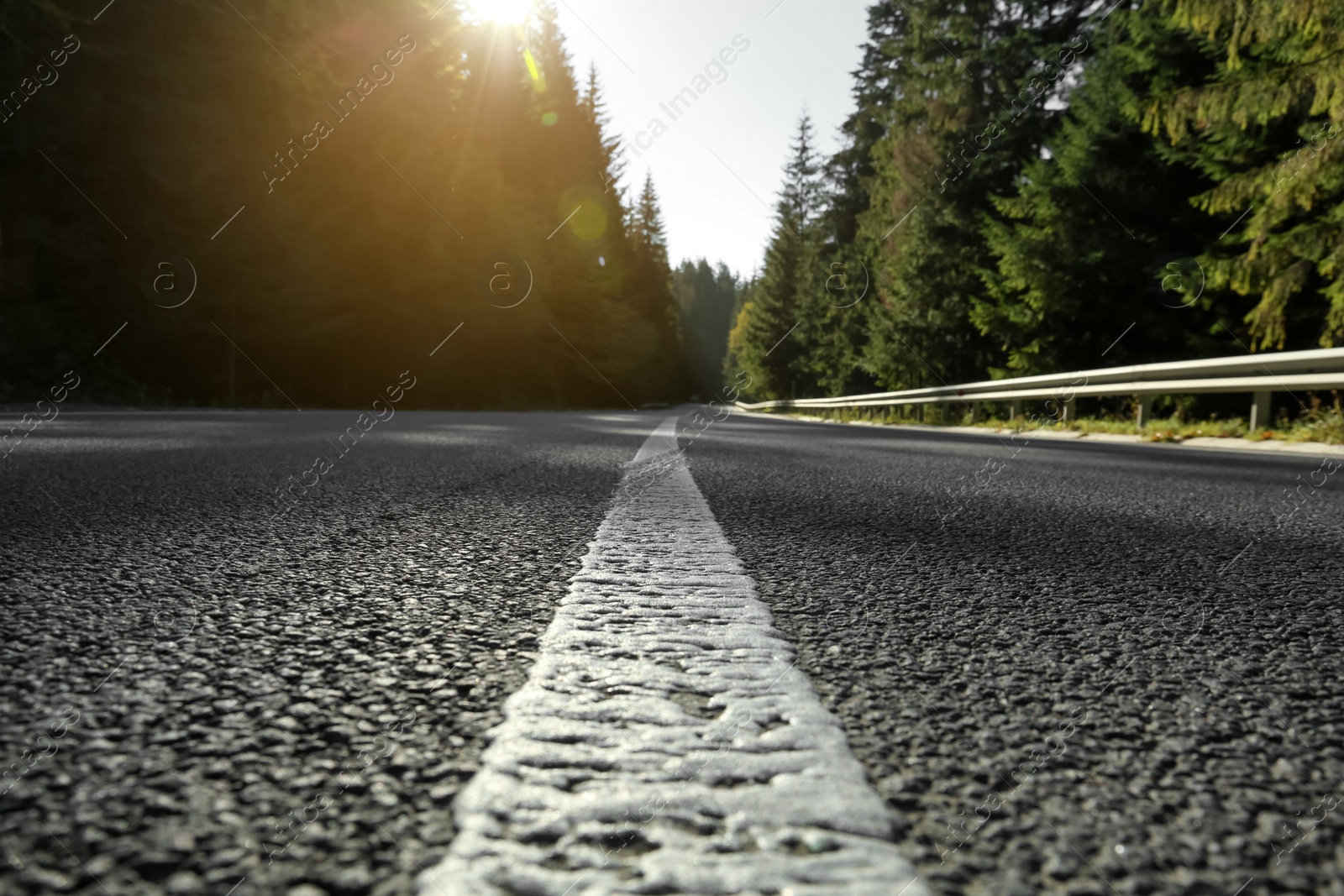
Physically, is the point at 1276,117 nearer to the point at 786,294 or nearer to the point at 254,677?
the point at 254,677

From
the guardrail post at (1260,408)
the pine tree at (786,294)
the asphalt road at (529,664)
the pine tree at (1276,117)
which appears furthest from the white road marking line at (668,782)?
the pine tree at (786,294)

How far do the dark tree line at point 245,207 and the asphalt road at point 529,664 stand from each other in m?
18.5

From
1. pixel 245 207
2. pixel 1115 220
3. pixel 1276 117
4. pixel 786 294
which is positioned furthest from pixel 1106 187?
pixel 786 294

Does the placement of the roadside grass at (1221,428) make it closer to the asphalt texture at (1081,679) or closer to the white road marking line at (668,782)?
the asphalt texture at (1081,679)

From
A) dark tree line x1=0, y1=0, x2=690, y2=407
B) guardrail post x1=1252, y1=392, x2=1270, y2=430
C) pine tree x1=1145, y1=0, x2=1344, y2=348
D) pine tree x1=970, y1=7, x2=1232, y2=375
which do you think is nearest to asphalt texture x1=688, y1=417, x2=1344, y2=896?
guardrail post x1=1252, y1=392, x2=1270, y2=430

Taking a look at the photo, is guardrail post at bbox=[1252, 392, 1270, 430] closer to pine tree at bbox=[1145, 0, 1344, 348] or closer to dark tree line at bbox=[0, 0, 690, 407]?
pine tree at bbox=[1145, 0, 1344, 348]

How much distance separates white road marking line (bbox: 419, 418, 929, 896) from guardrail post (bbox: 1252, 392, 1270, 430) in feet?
29.7

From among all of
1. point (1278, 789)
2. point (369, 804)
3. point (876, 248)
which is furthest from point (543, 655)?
point (876, 248)

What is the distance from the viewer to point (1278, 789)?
105 cm

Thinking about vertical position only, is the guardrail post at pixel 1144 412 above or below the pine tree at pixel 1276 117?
below

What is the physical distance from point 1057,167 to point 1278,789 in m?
18.7

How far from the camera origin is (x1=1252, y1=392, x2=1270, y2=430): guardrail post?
8680mm

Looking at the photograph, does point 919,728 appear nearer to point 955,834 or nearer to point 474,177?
point 955,834

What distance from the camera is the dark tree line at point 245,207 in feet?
62.6
